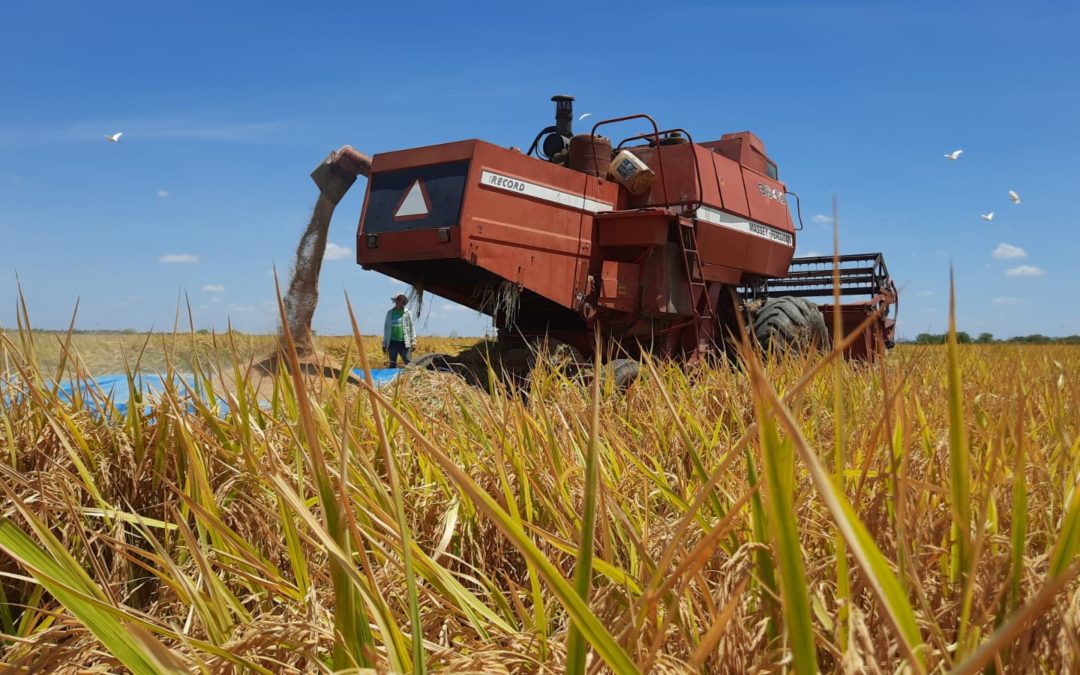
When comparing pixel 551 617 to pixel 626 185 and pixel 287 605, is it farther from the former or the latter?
pixel 626 185

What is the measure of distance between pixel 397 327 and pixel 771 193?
467 centimetres

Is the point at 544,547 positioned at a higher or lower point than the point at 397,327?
lower

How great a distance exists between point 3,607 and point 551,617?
1129 millimetres

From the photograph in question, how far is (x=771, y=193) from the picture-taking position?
8523mm

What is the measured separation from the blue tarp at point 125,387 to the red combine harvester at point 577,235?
1.06 meters

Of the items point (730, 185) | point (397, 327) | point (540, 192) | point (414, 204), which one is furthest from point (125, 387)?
A: point (730, 185)

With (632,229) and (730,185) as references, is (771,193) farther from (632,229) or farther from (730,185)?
(632,229)

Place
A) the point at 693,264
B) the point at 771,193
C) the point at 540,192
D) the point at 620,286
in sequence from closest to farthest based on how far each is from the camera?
the point at 540,192
the point at 620,286
the point at 693,264
the point at 771,193

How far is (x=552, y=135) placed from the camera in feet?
22.9

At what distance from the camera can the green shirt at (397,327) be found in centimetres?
917

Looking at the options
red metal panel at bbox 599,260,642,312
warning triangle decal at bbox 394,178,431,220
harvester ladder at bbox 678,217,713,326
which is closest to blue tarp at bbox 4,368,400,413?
warning triangle decal at bbox 394,178,431,220

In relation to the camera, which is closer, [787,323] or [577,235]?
[577,235]

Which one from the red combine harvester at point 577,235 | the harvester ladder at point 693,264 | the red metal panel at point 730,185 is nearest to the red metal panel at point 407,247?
the red combine harvester at point 577,235

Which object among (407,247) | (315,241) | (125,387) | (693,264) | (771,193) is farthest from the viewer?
(315,241)
